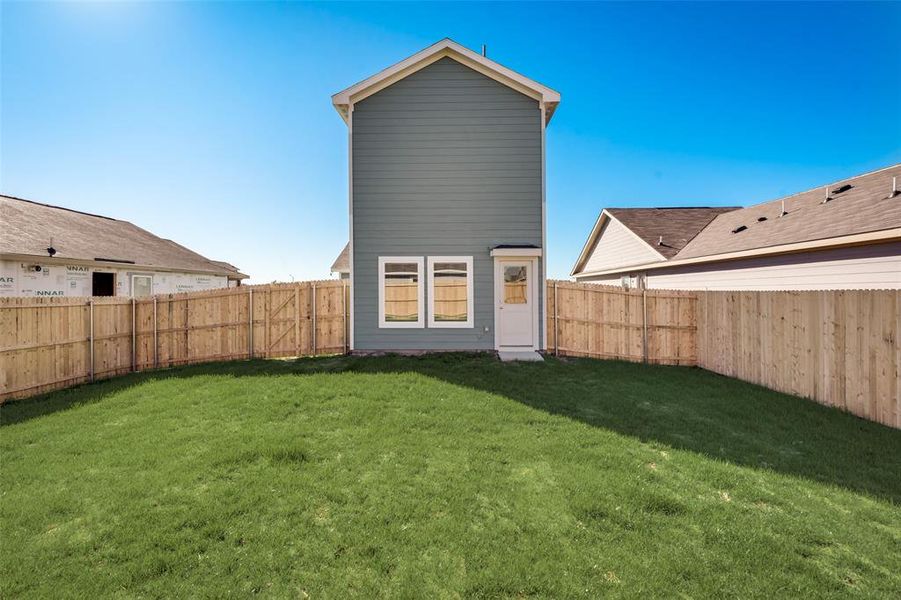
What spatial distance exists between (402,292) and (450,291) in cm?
129

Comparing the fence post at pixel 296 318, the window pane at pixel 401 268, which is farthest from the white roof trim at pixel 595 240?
the fence post at pixel 296 318

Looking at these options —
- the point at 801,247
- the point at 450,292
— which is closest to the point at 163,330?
the point at 450,292

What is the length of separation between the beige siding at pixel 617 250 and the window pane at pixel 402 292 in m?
11.0

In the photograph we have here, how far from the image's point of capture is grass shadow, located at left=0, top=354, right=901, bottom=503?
15.0ft

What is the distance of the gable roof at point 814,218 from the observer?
8.50m

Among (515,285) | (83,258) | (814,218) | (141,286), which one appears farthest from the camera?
(141,286)

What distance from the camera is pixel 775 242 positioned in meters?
10.4

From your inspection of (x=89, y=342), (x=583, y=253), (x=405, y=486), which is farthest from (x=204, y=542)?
(x=583, y=253)

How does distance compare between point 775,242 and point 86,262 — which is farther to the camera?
point 86,262

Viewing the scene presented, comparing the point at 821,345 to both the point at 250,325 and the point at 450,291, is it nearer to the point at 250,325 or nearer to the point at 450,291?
the point at 450,291

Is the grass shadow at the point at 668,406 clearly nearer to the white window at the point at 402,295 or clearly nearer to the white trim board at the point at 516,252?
the white window at the point at 402,295

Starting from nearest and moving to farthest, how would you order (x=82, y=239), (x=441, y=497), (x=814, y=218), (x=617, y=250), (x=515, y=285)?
(x=441, y=497) < (x=515, y=285) < (x=814, y=218) < (x=82, y=239) < (x=617, y=250)

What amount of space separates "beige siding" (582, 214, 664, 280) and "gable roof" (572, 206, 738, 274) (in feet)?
0.81

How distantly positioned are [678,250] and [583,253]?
7998mm
